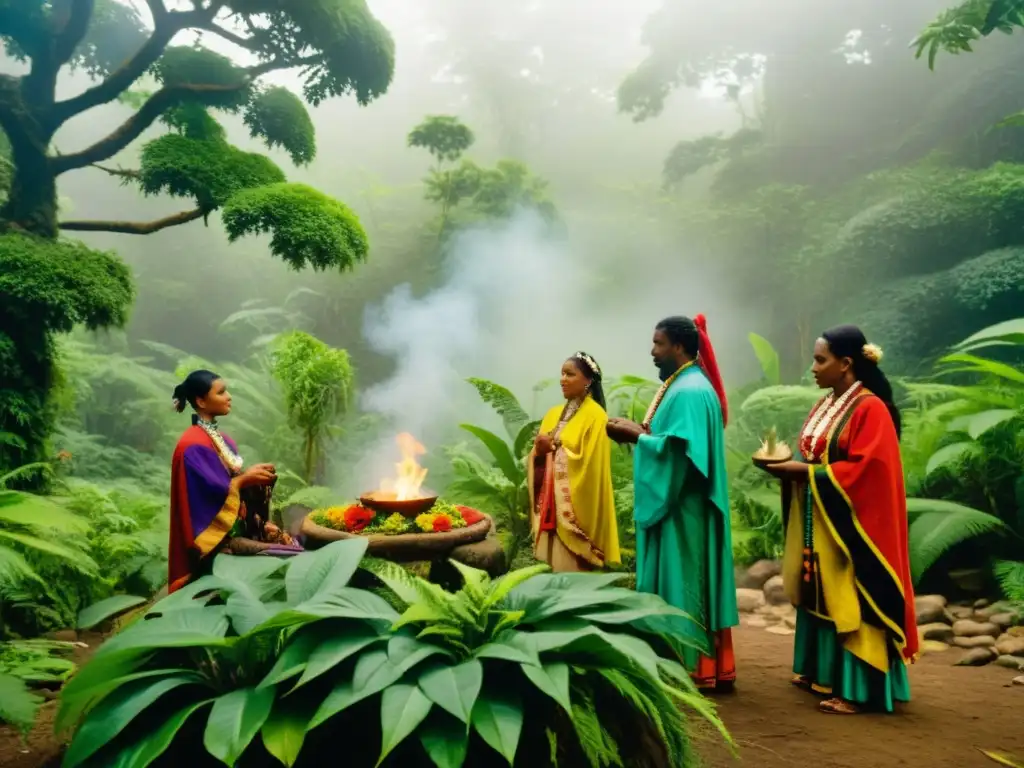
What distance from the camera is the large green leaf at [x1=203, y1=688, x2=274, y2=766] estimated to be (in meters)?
1.91

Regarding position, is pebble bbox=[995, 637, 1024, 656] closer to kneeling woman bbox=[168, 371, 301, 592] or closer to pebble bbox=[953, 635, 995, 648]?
pebble bbox=[953, 635, 995, 648]

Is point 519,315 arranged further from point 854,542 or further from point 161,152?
point 854,542

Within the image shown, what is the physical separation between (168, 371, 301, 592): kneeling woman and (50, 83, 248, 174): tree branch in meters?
3.23

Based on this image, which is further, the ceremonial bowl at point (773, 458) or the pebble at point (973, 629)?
the pebble at point (973, 629)

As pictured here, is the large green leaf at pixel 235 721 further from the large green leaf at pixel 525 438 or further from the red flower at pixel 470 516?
the large green leaf at pixel 525 438

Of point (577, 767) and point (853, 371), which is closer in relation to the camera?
point (577, 767)

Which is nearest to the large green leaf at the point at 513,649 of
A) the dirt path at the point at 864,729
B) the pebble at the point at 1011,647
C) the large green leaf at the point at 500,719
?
the large green leaf at the point at 500,719

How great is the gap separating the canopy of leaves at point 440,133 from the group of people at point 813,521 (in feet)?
33.7

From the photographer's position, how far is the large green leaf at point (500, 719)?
1.95 meters

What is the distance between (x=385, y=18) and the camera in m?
22.7

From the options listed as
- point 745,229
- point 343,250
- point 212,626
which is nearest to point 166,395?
point 343,250

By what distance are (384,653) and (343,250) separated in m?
4.16

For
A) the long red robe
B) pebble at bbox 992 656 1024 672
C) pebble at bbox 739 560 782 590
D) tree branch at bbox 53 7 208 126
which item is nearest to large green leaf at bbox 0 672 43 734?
the long red robe

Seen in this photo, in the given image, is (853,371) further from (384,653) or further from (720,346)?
(720,346)
